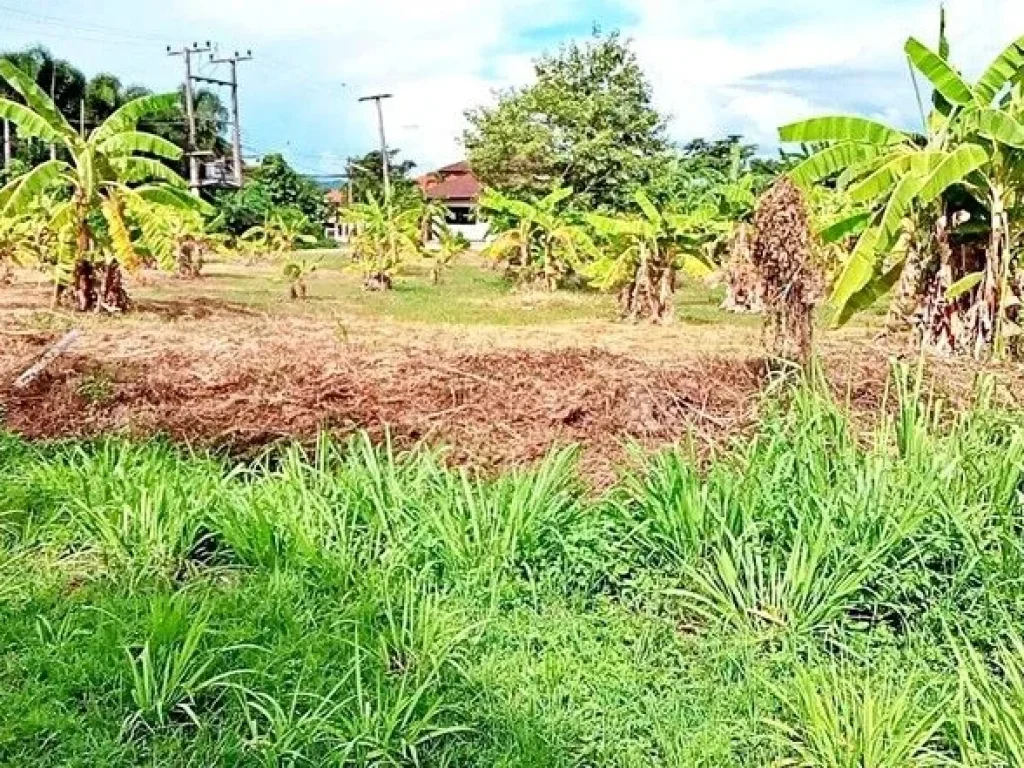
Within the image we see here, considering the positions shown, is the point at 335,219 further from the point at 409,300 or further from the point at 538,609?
the point at 538,609

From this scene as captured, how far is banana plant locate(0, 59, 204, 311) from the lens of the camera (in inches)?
463

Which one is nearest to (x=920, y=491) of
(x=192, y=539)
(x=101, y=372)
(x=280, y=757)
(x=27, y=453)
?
(x=280, y=757)

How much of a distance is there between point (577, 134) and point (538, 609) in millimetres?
25355

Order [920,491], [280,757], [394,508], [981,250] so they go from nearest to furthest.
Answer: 1. [280,757]
2. [920,491]
3. [394,508]
4. [981,250]

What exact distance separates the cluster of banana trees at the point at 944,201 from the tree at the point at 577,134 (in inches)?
664

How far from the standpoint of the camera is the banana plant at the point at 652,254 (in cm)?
1342

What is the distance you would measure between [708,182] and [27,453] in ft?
47.6

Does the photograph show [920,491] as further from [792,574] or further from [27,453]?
[27,453]

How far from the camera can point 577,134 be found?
Result: 27734 mm

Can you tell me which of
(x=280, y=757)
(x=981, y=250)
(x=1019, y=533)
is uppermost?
(x=981, y=250)

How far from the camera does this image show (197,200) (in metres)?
13.0

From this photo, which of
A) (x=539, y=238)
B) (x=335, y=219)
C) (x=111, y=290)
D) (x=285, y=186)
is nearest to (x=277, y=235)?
(x=539, y=238)

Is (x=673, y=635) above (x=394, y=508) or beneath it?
beneath

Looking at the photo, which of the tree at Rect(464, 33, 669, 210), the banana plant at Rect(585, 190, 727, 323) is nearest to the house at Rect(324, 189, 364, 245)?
the tree at Rect(464, 33, 669, 210)
